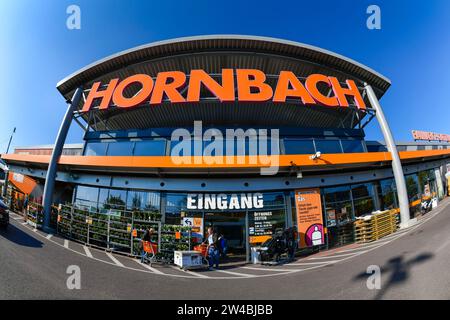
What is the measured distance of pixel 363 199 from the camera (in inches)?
458

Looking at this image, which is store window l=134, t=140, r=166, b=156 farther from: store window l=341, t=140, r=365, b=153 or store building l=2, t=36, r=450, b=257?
store window l=341, t=140, r=365, b=153

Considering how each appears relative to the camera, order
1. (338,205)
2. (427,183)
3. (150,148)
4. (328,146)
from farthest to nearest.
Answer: (427,183) < (328,146) < (150,148) < (338,205)

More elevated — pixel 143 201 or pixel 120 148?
pixel 120 148

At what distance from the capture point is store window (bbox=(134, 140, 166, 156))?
12.3 meters

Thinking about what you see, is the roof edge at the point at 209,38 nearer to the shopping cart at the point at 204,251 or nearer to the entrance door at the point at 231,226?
the entrance door at the point at 231,226

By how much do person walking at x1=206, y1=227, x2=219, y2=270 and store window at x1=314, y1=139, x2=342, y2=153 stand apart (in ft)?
28.2

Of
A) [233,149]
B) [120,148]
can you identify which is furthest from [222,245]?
[120,148]

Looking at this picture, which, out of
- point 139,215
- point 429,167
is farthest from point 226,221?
point 429,167

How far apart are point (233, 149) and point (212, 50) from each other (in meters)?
6.77

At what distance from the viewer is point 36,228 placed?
1022cm

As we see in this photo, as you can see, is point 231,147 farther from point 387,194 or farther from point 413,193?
point 413,193

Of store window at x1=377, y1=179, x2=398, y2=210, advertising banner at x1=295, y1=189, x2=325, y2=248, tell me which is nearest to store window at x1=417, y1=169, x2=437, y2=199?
store window at x1=377, y1=179, x2=398, y2=210

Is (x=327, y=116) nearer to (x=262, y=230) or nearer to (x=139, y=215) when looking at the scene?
(x=262, y=230)

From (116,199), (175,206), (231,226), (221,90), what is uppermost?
(221,90)
